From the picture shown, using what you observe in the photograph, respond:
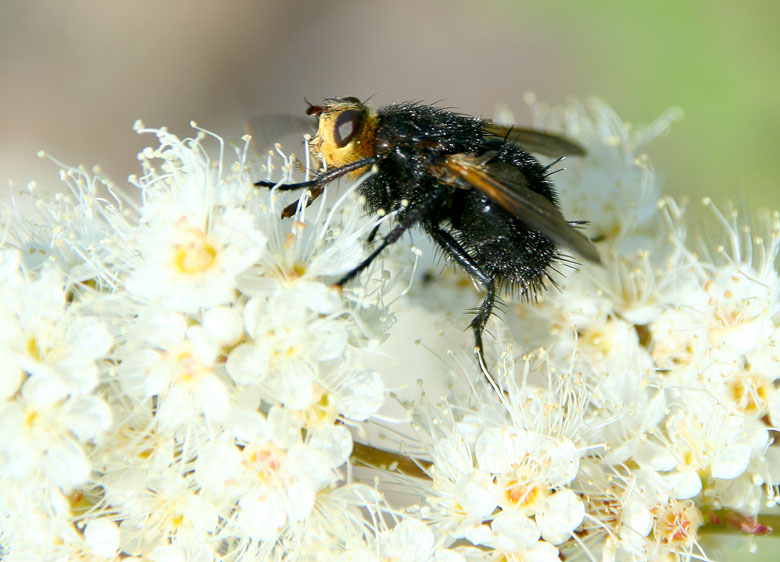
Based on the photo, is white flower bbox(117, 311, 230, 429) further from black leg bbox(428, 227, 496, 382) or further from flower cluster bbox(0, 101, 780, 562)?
black leg bbox(428, 227, 496, 382)

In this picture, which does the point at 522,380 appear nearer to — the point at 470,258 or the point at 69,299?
the point at 470,258

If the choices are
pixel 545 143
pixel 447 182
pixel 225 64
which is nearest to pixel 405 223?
pixel 447 182

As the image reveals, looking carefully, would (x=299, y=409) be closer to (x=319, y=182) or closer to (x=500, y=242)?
(x=319, y=182)

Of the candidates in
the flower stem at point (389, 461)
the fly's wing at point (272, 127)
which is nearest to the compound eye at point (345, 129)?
the fly's wing at point (272, 127)

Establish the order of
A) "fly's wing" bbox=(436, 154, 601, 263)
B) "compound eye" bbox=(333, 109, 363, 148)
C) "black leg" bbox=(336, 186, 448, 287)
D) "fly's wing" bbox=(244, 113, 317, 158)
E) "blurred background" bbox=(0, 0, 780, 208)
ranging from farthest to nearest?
"blurred background" bbox=(0, 0, 780, 208)
"fly's wing" bbox=(244, 113, 317, 158)
"compound eye" bbox=(333, 109, 363, 148)
"black leg" bbox=(336, 186, 448, 287)
"fly's wing" bbox=(436, 154, 601, 263)

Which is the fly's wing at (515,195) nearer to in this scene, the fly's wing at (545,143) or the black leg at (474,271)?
the black leg at (474,271)

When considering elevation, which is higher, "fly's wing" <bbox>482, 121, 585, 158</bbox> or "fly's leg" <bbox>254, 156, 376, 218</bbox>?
"fly's wing" <bbox>482, 121, 585, 158</bbox>

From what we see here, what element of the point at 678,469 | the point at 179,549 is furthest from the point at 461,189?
the point at 179,549

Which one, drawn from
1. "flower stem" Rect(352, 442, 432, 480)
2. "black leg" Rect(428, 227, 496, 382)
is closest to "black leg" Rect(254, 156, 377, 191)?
"black leg" Rect(428, 227, 496, 382)
